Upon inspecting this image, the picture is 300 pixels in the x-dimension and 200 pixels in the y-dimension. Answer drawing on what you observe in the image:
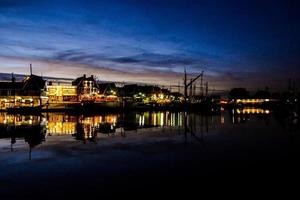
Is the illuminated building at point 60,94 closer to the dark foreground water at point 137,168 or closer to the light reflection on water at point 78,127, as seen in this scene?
the light reflection on water at point 78,127

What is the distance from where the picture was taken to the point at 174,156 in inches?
754

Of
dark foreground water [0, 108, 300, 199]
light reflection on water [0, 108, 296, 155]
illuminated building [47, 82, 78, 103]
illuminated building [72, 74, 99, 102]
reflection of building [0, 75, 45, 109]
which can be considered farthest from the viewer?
illuminated building [72, 74, 99, 102]

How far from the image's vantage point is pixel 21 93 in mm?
87000

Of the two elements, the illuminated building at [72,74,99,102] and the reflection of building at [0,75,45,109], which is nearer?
the reflection of building at [0,75,45,109]

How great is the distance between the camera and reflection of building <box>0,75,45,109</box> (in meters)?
84.2

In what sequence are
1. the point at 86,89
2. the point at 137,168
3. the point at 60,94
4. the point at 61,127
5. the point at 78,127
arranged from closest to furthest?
the point at 137,168 → the point at 61,127 → the point at 78,127 → the point at 60,94 → the point at 86,89

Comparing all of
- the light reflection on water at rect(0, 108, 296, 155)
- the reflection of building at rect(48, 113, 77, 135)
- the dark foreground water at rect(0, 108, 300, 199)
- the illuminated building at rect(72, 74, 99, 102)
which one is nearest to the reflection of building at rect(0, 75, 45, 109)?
the illuminated building at rect(72, 74, 99, 102)

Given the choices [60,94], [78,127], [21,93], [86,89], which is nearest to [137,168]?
[78,127]

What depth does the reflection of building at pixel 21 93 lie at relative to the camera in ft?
276

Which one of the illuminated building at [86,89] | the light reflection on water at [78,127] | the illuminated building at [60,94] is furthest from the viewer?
the illuminated building at [86,89]

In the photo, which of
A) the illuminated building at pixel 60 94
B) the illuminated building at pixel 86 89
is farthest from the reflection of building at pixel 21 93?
the illuminated building at pixel 86 89

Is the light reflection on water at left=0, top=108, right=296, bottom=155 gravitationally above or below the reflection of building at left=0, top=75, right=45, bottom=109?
below

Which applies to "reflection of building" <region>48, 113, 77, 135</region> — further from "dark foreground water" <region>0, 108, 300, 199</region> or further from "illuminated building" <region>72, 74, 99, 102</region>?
"illuminated building" <region>72, 74, 99, 102</region>

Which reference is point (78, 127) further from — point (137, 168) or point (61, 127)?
point (137, 168)
